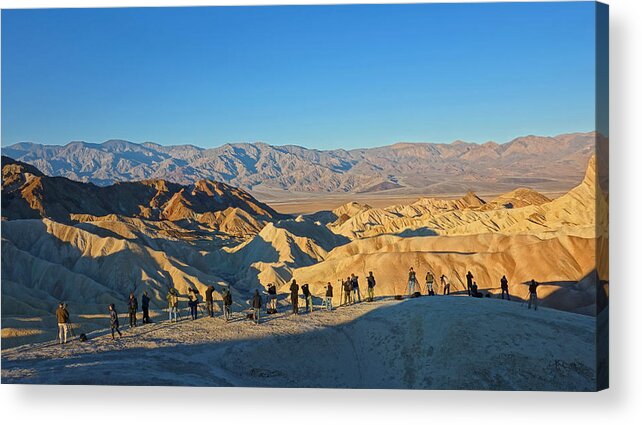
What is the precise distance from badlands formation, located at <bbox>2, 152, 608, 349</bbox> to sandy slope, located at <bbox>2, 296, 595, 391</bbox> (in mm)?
2354

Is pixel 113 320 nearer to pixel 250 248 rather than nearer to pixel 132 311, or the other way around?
pixel 132 311

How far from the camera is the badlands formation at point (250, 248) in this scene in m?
34.0

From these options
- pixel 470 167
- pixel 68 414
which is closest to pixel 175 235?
pixel 470 167

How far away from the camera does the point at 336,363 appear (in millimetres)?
20422

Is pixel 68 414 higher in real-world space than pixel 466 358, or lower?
lower

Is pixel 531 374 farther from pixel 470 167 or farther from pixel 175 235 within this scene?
pixel 175 235

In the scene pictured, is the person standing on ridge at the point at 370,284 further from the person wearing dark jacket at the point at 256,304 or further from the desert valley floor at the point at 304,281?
the person wearing dark jacket at the point at 256,304

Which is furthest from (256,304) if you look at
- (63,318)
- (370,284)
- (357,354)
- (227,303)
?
(63,318)

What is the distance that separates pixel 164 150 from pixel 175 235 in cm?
3990

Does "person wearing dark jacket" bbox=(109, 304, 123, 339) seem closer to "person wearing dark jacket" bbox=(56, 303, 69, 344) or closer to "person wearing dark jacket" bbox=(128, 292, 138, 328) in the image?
"person wearing dark jacket" bbox=(128, 292, 138, 328)

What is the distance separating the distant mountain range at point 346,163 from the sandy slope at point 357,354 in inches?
232

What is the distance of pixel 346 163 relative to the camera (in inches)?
1763

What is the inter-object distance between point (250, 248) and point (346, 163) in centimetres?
2409

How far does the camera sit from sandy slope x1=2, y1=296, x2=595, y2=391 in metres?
19.0
